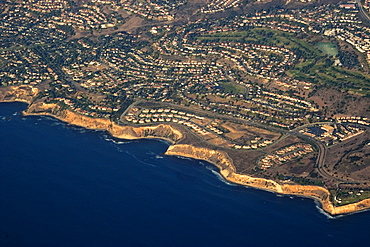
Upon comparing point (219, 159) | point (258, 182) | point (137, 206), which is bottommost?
point (258, 182)

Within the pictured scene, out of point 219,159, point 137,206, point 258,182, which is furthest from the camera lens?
point 219,159

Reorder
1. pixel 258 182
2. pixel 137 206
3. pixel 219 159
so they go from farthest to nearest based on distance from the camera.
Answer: pixel 219 159 → pixel 258 182 → pixel 137 206

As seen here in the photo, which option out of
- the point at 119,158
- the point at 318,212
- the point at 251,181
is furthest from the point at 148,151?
the point at 318,212

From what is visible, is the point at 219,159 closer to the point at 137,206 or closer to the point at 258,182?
the point at 258,182

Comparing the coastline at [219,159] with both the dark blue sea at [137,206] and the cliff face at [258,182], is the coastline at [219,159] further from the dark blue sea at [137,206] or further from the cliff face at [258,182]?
the dark blue sea at [137,206]

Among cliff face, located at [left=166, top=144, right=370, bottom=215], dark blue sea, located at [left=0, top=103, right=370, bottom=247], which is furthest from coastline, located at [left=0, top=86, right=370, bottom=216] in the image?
dark blue sea, located at [left=0, top=103, right=370, bottom=247]

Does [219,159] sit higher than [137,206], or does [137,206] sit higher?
[137,206]

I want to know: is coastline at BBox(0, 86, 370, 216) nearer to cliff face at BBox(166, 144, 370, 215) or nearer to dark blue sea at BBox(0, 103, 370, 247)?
cliff face at BBox(166, 144, 370, 215)

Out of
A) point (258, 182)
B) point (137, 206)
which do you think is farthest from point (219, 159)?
point (137, 206)

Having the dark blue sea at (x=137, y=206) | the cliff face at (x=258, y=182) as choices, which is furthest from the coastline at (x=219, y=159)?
the dark blue sea at (x=137, y=206)

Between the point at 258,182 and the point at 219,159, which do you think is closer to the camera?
the point at 258,182
